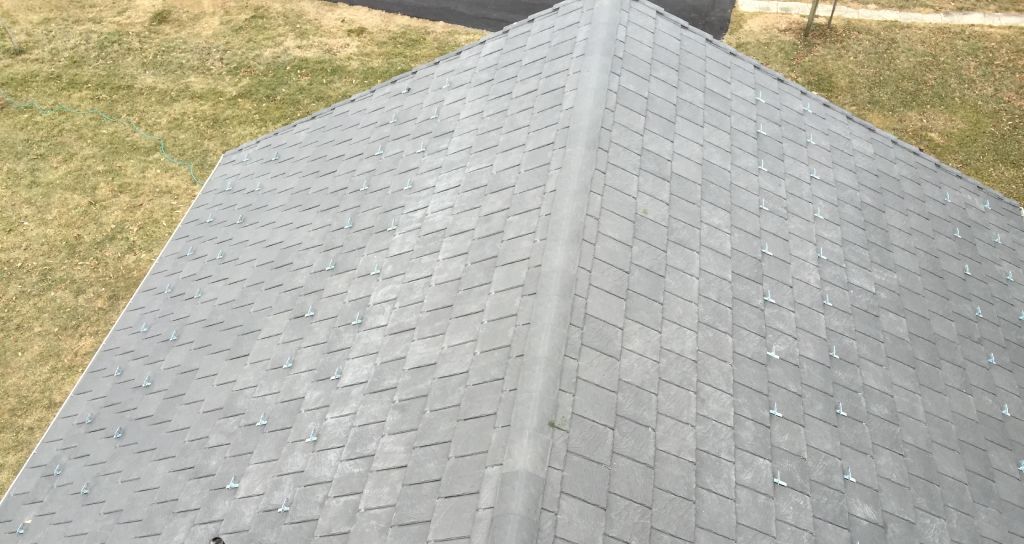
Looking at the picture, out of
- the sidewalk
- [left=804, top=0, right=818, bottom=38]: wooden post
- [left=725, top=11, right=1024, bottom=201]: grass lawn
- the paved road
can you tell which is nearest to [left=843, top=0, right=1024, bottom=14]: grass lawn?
the sidewalk

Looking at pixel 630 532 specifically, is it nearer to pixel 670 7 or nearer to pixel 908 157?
pixel 908 157

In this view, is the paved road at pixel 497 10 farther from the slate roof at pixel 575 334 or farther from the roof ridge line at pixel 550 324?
the roof ridge line at pixel 550 324

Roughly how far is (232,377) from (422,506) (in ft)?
19.3

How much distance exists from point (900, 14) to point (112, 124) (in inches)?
1439

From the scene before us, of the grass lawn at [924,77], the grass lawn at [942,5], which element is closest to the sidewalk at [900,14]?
the grass lawn at [942,5]

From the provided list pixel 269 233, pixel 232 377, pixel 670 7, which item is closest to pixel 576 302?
pixel 232 377

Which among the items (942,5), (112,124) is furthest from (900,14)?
(112,124)

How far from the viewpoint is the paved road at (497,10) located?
4475 centimetres

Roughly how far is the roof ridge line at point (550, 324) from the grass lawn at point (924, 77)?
25979 millimetres

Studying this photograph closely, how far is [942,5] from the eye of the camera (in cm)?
4631

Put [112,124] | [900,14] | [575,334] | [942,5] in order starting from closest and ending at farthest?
1. [575,334]
2. [112,124]
3. [900,14]
4. [942,5]

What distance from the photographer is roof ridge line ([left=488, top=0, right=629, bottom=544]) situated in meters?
10.9

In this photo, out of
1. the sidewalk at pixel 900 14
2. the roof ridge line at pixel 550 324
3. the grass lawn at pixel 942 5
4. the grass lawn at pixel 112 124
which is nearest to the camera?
the roof ridge line at pixel 550 324

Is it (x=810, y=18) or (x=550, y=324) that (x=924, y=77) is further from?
(x=550, y=324)
